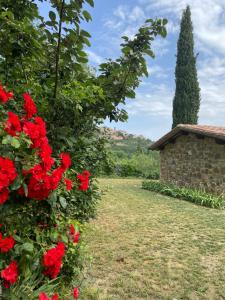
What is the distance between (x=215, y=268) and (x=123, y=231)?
2.54 metres

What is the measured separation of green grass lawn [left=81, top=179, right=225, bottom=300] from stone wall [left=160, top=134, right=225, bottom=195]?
3.05 meters

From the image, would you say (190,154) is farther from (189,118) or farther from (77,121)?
(77,121)

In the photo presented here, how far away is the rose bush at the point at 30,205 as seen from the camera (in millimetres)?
1997

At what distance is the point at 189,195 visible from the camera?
12.4 metres

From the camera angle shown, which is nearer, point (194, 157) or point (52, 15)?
point (52, 15)

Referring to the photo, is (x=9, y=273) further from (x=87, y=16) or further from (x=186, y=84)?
(x=186, y=84)

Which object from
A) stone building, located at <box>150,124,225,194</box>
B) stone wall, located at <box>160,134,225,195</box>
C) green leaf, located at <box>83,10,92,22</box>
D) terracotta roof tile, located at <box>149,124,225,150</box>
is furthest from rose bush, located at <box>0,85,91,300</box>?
stone wall, located at <box>160,134,225,195</box>

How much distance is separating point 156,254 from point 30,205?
4013mm

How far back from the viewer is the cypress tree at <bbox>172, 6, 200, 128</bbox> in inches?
856

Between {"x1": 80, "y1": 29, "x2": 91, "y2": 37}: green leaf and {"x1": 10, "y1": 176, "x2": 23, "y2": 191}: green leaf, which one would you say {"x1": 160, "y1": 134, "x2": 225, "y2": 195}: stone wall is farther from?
{"x1": 10, "y1": 176, "x2": 23, "y2": 191}: green leaf

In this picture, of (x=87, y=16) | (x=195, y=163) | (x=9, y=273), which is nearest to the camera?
(x=9, y=273)

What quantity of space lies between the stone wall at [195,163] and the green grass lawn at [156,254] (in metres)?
3.05

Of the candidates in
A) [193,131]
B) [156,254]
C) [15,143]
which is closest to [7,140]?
[15,143]

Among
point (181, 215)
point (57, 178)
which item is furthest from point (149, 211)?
point (57, 178)
